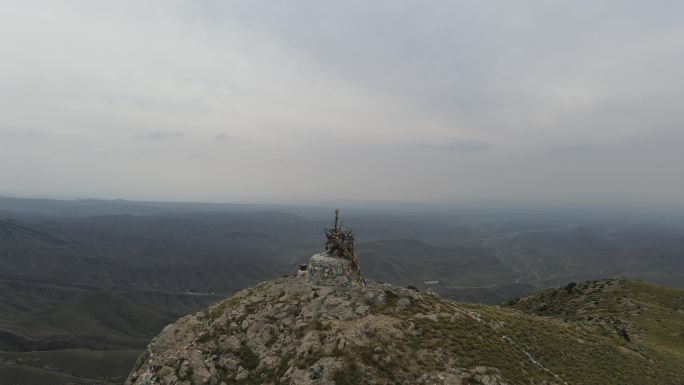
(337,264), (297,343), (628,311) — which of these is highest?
(337,264)

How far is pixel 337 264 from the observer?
129ft

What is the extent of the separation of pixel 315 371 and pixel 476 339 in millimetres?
14178

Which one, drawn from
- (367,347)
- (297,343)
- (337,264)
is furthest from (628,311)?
(297,343)

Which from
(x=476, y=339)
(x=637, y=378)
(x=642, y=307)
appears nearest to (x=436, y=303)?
(x=476, y=339)

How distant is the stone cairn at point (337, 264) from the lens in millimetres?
38844

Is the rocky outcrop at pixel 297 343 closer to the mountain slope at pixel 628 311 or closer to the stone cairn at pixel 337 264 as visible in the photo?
the stone cairn at pixel 337 264

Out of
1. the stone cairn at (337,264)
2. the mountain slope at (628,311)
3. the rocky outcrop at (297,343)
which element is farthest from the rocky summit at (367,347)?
the mountain slope at (628,311)

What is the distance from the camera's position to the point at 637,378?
36438 mm

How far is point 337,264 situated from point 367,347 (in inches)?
454

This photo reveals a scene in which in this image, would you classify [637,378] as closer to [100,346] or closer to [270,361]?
[270,361]

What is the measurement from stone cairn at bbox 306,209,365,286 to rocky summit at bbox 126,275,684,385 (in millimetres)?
964

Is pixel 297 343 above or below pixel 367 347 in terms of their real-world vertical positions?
below

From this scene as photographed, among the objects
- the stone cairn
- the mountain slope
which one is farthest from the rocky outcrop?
the mountain slope

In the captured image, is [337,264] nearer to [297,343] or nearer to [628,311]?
[297,343]
